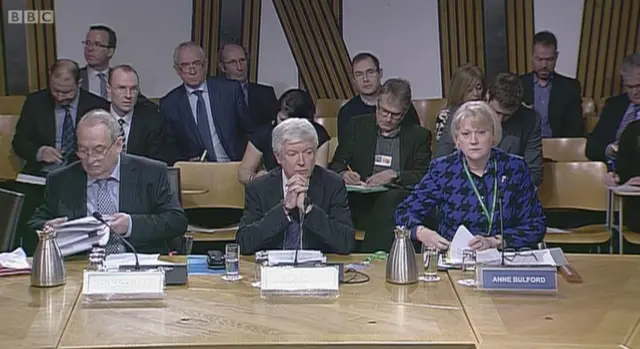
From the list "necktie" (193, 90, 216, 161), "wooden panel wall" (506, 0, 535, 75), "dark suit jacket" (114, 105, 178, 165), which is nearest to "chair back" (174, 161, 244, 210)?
"dark suit jacket" (114, 105, 178, 165)

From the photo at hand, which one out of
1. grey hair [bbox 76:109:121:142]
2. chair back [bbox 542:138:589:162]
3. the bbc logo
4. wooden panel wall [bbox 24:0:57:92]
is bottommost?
chair back [bbox 542:138:589:162]

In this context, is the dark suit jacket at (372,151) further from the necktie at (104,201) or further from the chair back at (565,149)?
the necktie at (104,201)

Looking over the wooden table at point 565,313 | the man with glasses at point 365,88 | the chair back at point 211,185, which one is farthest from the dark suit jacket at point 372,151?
the wooden table at point 565,313

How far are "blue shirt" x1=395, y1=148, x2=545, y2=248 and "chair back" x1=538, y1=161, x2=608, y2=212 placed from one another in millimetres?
1364

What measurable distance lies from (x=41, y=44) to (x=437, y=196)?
446cm

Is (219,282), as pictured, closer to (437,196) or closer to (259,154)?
(437,196)

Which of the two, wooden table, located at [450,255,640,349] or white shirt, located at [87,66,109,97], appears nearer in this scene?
wooden table, located at [450,255,640,349]

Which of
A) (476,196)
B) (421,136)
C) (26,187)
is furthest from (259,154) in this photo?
(476,196)

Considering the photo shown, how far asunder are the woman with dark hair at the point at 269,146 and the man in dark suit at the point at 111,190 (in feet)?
3.77

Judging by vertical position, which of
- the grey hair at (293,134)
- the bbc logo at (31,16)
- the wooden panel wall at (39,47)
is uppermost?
the bbc logo at (31,16)

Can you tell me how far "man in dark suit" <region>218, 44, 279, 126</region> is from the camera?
604cm

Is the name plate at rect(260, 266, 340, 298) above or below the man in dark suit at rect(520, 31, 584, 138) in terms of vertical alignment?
below

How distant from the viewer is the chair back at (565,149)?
5.36m

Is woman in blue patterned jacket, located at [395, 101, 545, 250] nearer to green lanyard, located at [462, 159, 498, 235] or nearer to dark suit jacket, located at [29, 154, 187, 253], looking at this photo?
green lanyard, located at [462, 159, 498, 235]
